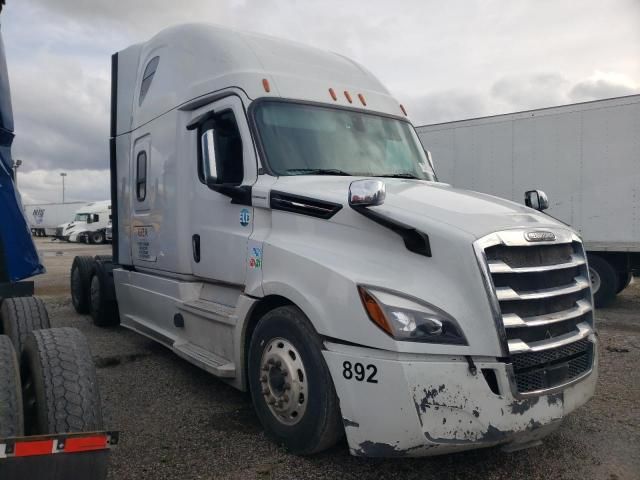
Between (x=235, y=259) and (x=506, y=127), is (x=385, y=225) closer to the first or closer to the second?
(x=235, y=259)

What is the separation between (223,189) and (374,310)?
1.85 metres

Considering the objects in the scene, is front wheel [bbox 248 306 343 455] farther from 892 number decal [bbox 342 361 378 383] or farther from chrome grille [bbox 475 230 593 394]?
chrome grille [bbox 475 230 593 394]

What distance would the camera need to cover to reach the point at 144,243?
6.11 metres

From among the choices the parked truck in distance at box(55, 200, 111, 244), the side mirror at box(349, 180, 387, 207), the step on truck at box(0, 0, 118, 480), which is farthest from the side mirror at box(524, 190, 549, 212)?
the parked truck in distance at box(55, 200, 111, 244)

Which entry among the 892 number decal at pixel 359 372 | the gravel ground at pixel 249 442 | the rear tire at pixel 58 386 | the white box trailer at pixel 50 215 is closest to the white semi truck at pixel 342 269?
the 892 number decal at pixel 359 372

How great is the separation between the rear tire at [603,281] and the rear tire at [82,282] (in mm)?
8534

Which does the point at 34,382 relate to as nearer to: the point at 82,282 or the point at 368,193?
the point at 368,193

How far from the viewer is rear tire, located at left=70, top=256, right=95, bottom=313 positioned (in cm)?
830

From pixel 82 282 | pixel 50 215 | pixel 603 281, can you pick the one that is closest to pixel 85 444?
pixel 82 282

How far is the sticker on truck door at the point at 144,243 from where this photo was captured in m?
5.90

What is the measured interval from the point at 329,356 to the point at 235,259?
1.40 meters

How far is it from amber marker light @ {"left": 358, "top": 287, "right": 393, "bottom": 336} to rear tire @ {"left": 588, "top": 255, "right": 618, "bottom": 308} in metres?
8.13

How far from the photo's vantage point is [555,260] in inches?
136

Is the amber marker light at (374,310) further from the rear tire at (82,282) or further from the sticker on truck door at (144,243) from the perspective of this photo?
the rear tire at (82,282)
